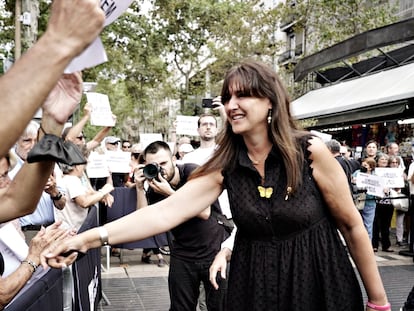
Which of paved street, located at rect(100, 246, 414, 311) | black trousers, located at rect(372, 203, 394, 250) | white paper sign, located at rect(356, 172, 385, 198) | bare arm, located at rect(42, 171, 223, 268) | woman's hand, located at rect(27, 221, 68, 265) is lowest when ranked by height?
paved street, located at rect(100, 246, 414, 311)

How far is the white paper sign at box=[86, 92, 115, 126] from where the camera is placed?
6.77 metres

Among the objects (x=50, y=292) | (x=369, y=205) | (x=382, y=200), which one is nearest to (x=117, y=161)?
(x=369, y=205)

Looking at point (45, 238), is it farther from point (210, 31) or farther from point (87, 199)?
point (210, 31)

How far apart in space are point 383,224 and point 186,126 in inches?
160

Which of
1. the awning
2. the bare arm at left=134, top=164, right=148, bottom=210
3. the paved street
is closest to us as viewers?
the bare arm at left=134, top=164, right=148, bottom=210

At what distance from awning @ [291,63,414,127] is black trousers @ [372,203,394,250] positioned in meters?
2.94

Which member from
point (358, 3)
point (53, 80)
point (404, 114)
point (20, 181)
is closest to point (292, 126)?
point (20, 181)

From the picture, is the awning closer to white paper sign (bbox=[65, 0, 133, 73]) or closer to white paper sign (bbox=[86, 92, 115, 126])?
white paper sign (bbox=[86, 92, 115, 126])

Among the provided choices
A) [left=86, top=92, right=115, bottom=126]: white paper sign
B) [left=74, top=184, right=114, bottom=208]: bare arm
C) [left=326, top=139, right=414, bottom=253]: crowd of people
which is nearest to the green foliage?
[left=326, top=139, right=414, bottom=253]: crowd of people

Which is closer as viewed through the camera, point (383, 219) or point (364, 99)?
point (383, 219)

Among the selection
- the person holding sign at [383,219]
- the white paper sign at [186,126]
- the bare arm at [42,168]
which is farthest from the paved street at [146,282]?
the bare arm at [42,168]

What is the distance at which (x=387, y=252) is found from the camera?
941 centimetres

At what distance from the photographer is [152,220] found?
247cm

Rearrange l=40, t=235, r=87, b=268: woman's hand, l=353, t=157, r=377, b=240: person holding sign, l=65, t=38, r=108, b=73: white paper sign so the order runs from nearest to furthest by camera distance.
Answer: l=65, t=38, r=108, b=73: white paper sign < l=40, t=235, r=87, b=268: woman's hand < l=353, t=157, r=377, b=240: person holding sign
